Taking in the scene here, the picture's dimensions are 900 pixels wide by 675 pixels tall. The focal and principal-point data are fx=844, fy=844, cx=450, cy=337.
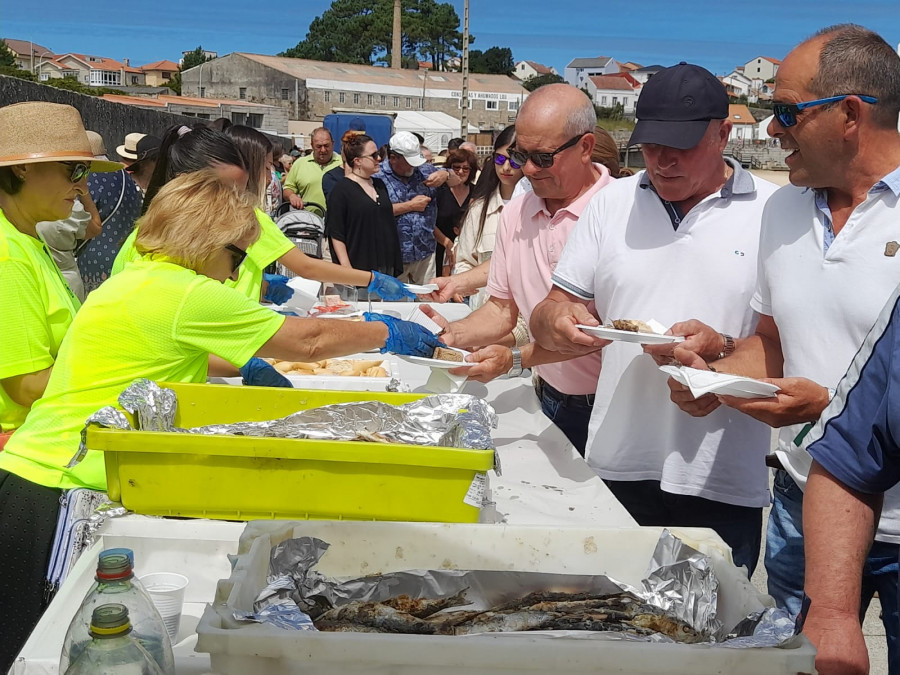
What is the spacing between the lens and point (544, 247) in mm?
2988

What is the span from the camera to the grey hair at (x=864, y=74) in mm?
1807

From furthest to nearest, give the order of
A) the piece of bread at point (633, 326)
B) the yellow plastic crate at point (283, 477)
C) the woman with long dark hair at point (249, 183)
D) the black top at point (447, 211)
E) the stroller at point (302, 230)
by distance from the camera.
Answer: the black top at point (447, 211) < the stroller at point (302, 230) < the woman with long dark hair at point (249, 183) < the piece of bread at point (633, 326) < the yellow plastic crate at point (283, 477)

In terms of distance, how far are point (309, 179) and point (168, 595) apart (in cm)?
847

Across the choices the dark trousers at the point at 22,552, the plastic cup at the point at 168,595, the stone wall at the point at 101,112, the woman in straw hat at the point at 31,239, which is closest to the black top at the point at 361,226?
the stone wall at the point at 101,112

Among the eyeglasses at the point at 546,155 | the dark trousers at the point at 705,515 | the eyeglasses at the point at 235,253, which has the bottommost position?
the dark trousers at the point at 705,515

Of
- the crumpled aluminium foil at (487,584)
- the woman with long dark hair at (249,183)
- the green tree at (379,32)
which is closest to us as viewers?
the crumpled aluminium foil at (487,584)

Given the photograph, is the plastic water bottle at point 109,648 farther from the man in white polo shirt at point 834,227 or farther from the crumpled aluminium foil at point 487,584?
the man in white polo shirt at point 834,227

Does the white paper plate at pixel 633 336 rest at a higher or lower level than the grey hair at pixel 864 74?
lower

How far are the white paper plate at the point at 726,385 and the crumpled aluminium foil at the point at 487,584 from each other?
1.50ft

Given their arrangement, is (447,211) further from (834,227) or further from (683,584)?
(683,584)

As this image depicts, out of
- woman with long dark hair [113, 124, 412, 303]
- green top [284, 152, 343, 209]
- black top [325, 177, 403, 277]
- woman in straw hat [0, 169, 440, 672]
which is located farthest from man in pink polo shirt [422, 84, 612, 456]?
green top [284, 152, 343, 209]

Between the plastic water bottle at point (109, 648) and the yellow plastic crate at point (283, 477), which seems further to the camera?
the yellow plastic crate at point (283, 477)

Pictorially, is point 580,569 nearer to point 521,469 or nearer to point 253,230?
point 521,469

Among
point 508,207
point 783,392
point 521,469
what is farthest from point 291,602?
point 508,207
